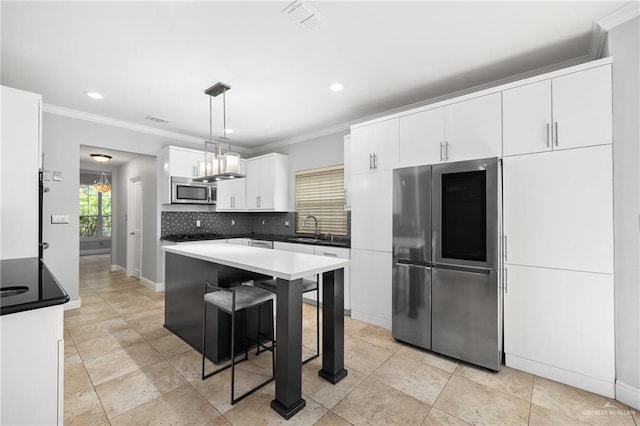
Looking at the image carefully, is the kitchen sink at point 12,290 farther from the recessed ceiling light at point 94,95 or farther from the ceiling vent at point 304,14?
the recessed ceiling light at point 94,95

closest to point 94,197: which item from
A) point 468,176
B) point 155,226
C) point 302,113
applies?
point 155,226

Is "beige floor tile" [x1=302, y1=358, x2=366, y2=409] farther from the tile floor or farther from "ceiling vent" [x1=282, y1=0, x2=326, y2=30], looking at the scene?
"ceiling vent" [x1=282, y1=0, x2=326, y2=30]

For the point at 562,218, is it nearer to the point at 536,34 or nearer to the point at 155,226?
the point at 536,34

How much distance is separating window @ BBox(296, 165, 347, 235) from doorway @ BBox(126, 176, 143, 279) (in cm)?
315

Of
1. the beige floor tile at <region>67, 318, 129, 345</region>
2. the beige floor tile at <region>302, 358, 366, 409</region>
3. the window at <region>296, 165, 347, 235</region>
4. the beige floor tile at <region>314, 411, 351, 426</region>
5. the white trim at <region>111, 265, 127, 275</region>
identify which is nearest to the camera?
the beige floor tile at <region>314, 411, 351, 426</region>

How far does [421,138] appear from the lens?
289cm

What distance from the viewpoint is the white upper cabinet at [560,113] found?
6.70ft

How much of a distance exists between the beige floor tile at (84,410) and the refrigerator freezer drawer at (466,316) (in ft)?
8.54

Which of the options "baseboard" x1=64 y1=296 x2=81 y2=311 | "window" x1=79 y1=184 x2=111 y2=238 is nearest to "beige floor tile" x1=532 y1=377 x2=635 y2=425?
"baseboard" x1=64 y1=296 x2=81 y2=311

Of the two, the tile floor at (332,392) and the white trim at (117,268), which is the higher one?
the white trim at (117,268)

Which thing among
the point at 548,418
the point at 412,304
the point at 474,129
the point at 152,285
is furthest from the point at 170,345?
the point at 474,129

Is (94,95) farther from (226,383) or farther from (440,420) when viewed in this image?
(440,420)

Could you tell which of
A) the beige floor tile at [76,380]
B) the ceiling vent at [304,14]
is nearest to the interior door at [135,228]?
the beige floor tile at [76,380]

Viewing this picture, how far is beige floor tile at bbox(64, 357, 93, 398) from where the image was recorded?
82.7 inches
